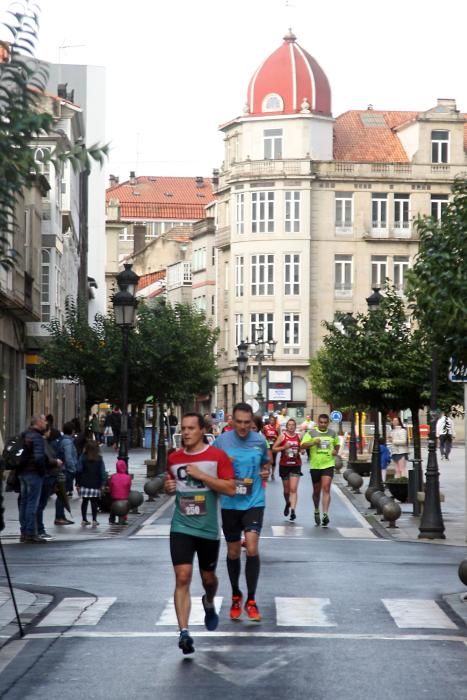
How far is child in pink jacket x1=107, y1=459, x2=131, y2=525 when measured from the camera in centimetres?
2742

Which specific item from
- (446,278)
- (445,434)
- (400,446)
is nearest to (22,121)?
(446,278)

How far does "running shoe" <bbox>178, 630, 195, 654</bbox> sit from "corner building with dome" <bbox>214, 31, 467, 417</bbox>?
293ft

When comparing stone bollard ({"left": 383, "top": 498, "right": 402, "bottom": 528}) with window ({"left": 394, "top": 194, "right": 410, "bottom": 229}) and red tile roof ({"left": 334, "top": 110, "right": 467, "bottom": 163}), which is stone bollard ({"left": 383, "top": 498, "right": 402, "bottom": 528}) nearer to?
window ({"left": 394, "top": 194, "right": 410, "bottom": 229})

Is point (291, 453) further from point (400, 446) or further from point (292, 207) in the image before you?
point (292, 207)

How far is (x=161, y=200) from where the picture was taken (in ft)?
513

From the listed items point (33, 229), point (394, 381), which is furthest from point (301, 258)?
point (394, 381)

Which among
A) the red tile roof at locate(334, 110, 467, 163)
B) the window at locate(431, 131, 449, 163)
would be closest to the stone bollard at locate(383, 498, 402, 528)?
the red tile roof at locate(334, 110, 467, 163)

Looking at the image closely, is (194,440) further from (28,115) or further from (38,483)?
(38,483)

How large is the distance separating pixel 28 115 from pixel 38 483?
44.5 ft

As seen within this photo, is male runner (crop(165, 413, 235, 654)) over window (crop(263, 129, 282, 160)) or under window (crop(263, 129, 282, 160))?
under

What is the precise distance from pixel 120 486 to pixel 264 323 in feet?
248

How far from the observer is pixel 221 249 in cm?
10888

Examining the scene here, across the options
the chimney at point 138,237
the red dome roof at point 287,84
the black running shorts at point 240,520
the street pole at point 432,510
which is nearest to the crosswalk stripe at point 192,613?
the black running shorts at point 240,520

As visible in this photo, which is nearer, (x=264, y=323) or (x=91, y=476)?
(x=91, y=476)
